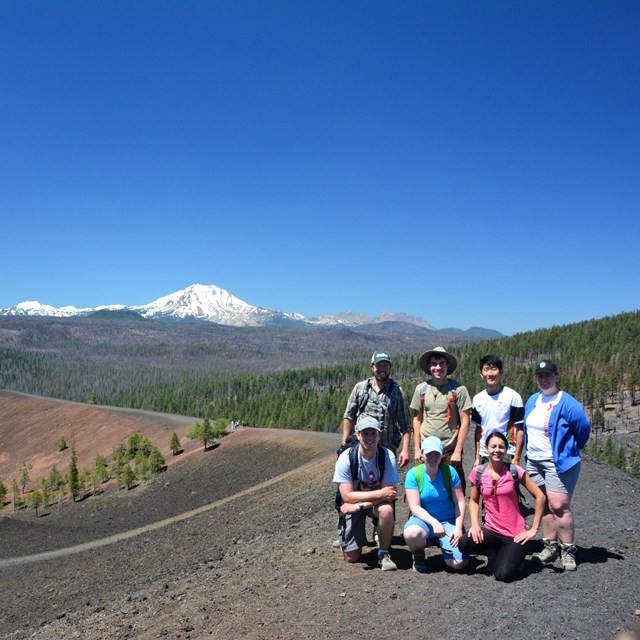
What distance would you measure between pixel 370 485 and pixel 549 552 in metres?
2.54

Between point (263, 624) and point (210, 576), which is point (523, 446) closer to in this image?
point (263, 624)

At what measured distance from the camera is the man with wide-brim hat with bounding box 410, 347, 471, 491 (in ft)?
25.6

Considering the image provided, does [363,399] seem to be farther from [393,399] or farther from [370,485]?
[370,485]

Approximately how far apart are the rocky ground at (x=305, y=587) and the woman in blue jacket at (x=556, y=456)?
0.41 meters

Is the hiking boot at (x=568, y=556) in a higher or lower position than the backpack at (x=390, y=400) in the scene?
lower

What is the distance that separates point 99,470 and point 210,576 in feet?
121

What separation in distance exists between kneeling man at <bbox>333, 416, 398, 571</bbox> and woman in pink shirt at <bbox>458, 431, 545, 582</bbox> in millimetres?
1069

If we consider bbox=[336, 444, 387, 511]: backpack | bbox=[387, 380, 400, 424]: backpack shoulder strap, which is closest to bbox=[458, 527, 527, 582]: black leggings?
bbox=[336, 444, 387, 511]: backpack

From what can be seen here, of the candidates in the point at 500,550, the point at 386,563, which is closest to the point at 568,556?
the point at 500,550

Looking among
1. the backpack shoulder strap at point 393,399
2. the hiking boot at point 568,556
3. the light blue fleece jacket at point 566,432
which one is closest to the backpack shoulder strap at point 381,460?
the backpack shoulder strap at point 393,399

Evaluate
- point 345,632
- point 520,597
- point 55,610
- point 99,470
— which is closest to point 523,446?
point 520,597

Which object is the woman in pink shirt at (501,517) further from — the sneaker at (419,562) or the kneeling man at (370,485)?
the kneeling man at (370,485)

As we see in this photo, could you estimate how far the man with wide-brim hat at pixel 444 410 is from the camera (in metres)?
7.79

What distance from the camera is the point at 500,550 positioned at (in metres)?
7.09
